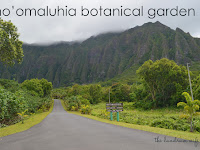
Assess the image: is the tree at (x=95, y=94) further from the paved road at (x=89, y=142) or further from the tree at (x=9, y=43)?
the paved road at (x=89, y=142)

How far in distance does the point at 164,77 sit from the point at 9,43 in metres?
40.0

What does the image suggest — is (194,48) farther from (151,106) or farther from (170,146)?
(170,146)

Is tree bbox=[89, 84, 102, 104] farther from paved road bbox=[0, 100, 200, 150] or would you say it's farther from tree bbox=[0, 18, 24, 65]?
paved road bbox=[0, 100, 200, 150]

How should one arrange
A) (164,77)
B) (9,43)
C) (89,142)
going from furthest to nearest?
(164,77) < (9,43) < (89,142)

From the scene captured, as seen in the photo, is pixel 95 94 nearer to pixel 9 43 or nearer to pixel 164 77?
pixel 164 77

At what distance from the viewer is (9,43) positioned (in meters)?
28.4

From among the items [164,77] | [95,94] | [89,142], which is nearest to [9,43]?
[89,142]

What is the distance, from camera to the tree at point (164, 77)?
4394 cm

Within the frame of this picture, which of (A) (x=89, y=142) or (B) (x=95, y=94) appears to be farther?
(B) (x=95, y=94)

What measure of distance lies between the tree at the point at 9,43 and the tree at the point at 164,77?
33148 mm

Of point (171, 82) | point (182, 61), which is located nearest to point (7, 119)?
point (171, 82)

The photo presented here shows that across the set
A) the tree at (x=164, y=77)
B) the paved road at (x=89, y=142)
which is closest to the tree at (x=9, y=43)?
the paved road at (x=89, y=142)

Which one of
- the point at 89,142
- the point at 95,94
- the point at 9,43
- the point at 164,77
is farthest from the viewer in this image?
the point at 95,94

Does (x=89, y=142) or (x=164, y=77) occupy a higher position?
(x=164, y=77)
